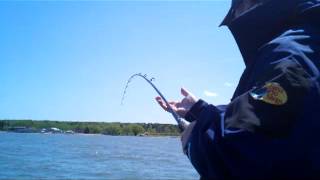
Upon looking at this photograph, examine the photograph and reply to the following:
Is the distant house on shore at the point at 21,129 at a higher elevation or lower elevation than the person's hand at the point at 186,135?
higher

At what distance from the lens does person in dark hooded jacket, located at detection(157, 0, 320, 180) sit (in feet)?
4.83

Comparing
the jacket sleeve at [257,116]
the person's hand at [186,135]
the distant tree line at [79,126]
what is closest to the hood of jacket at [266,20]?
the jacket sleeve at [257,116]

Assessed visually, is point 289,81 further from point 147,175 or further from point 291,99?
point 147,175

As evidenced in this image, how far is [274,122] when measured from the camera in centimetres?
147

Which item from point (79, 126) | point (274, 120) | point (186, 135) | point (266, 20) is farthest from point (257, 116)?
point (79, 126)

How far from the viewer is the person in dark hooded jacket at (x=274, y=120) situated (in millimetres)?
1473

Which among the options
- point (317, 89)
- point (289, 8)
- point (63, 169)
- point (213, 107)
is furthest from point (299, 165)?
point (63, 169)

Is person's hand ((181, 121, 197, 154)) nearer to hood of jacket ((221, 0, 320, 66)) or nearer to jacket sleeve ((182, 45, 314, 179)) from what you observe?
jacket sleeve ((182, 45, 314, 179))

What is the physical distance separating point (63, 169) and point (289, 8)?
103ft

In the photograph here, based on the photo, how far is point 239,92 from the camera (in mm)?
1777

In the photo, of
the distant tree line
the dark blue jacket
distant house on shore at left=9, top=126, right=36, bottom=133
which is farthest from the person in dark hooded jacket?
distant house on shore at left=9, top=126, right=36, bottom=133

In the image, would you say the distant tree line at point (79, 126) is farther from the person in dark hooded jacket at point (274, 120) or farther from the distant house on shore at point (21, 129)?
the person in dark hooded jacket at point (274, 120)

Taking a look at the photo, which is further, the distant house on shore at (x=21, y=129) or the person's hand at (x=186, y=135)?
the distant house on shore at (x=21, y=129)

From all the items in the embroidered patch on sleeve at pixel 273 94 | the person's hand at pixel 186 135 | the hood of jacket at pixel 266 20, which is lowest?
the person's hand at pixel 186 135
